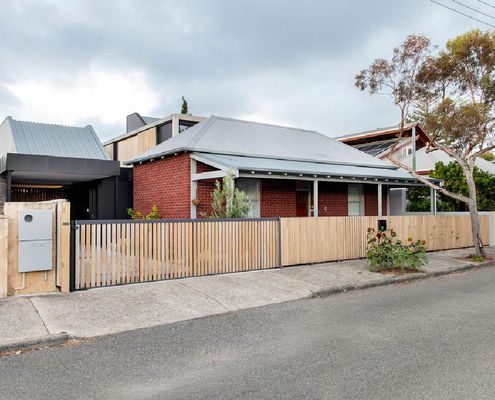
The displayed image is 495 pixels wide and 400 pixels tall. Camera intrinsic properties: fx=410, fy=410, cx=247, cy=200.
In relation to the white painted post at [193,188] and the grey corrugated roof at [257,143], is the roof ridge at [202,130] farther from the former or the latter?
the white painted post at [193,188]

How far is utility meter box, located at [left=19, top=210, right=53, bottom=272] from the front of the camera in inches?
282

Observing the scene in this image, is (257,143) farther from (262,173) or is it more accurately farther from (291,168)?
(262,173)

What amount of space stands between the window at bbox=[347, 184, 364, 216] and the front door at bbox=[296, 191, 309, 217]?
2199mm

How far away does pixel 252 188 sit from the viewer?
14.2 metres

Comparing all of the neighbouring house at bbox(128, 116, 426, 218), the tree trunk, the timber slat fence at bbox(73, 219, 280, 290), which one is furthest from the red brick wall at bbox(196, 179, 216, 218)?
the tree trunk

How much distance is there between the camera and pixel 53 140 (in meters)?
17.8

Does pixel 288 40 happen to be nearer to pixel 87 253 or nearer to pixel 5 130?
pixel 87 253

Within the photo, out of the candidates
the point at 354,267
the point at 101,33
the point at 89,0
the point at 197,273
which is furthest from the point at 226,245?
the point at 101,33

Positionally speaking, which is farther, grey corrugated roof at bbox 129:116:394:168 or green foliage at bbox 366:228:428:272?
grey corrugated roof at bbox 129:116:394:168

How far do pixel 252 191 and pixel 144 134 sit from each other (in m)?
10.3

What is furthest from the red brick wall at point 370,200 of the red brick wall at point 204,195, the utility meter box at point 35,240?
the utility meter box at point 35,240

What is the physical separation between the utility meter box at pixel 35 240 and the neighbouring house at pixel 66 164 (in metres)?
8.38

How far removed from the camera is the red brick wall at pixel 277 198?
14.5 m

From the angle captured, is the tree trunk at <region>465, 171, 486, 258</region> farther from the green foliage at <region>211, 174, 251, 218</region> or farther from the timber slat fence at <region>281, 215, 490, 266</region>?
the green foliage at <region>211, 174, 251, 218</region>
